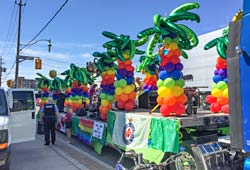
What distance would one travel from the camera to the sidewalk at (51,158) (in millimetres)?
7293

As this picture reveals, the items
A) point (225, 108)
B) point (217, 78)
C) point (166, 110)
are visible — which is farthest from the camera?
point (217, 78)

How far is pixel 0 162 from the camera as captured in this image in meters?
5.22

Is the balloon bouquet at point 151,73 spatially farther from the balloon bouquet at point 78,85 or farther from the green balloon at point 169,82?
the green balloon at point 169,82

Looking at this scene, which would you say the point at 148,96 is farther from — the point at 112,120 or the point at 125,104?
the point at 112,120

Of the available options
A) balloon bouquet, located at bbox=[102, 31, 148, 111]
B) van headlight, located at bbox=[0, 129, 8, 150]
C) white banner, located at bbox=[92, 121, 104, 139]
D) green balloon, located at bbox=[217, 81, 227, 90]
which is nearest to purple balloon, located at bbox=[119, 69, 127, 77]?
balloon bouquet, located at bbox=[102, 31, 148, 111]

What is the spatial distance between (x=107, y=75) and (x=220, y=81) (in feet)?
14.0

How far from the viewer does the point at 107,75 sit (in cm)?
1054

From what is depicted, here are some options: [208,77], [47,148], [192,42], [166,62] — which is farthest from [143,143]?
[208,77]

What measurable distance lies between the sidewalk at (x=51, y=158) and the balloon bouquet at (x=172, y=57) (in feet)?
8.45

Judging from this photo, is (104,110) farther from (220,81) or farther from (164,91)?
(220,81)

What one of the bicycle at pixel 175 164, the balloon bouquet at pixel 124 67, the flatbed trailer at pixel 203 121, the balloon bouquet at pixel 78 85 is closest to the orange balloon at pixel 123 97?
the balloon bouquet at pixel 124 67

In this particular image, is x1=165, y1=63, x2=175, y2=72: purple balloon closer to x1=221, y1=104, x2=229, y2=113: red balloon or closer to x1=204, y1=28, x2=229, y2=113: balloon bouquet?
x1=204, y1=28, x2=229, y2=113: balloon bouquet

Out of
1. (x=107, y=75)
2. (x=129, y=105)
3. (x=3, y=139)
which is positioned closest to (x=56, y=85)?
(x=107, y=75)

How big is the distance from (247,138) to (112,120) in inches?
242
